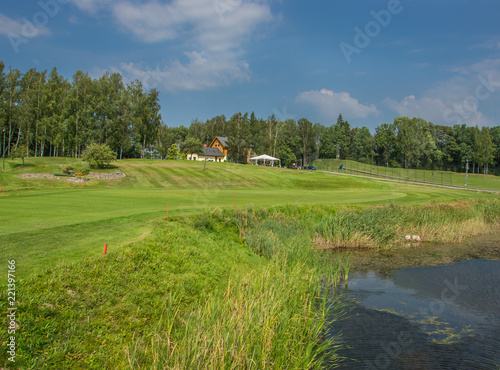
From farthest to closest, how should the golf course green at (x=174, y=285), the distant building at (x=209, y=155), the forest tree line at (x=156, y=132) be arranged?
the distant building at (x=209, y=155)
the forest tree line at (x=156, y=132)
the golf course green at (x=174, y=285)

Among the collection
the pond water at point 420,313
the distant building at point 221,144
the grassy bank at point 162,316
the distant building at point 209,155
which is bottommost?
the pond water at point 420,313

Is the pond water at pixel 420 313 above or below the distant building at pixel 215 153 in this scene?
below

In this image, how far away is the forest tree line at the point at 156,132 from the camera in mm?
67875

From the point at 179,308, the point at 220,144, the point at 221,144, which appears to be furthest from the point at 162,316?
the point at 220,144

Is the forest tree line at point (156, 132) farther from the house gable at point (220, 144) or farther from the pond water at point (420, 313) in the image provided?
the pond water at point (420, 313)

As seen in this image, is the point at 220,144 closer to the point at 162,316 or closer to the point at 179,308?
the point at 179,308

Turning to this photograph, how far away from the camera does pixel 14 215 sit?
14898 millimetres

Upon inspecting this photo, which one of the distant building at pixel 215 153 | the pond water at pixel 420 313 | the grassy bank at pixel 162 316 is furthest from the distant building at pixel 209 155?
the grassy bank at pixel 162 316

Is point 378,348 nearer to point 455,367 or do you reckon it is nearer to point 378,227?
point 455,367

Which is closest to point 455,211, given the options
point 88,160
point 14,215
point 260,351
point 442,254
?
point 442,254

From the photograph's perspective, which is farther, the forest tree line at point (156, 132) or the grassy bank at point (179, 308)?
the forest tree line at point (156, 132)

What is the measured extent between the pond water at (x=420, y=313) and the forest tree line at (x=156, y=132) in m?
58.0

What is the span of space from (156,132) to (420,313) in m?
76.2

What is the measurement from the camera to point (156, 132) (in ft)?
264
